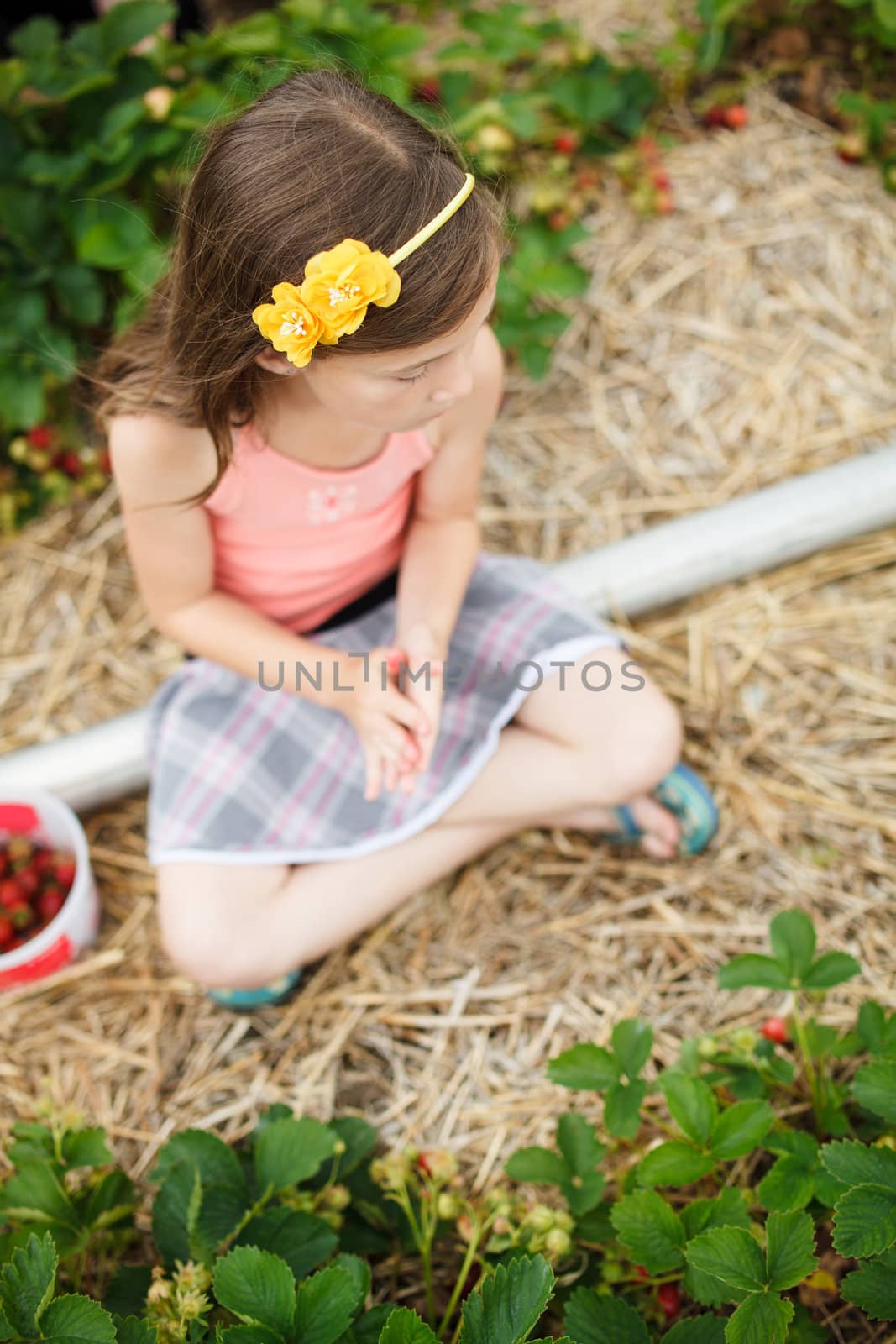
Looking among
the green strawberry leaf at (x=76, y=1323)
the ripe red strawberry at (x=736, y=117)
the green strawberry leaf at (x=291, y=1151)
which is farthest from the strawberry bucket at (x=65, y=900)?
the ripe red strawberry at (x=736, y=117)

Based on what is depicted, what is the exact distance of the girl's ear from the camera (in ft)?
3.70

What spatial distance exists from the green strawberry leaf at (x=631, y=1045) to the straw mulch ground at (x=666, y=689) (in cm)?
24

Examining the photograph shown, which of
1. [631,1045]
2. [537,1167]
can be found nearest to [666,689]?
[631,1045]

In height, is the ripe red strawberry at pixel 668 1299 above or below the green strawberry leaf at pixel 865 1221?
below

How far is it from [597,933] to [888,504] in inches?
34.1

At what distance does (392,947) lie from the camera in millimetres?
1584

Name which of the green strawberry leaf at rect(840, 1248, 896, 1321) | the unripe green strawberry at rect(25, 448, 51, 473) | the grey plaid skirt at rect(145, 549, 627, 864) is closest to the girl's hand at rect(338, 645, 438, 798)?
the grey plaid skirt at rect(145, 549, 627, 864)

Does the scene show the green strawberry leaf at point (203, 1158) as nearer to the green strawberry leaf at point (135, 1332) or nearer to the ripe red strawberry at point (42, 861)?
the green strawberry leaf at point (135, 1332)

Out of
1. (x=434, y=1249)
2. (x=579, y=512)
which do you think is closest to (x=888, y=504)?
(x=579, y=512)

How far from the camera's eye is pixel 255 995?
149 centimetres

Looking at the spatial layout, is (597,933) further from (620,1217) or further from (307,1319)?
(307,1319)

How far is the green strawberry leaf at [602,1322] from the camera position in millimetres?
1016

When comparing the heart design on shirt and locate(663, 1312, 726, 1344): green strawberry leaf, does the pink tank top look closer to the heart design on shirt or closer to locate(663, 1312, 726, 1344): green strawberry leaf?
the heart design on shirt

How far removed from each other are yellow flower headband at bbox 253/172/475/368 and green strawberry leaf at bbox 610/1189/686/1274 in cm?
85
